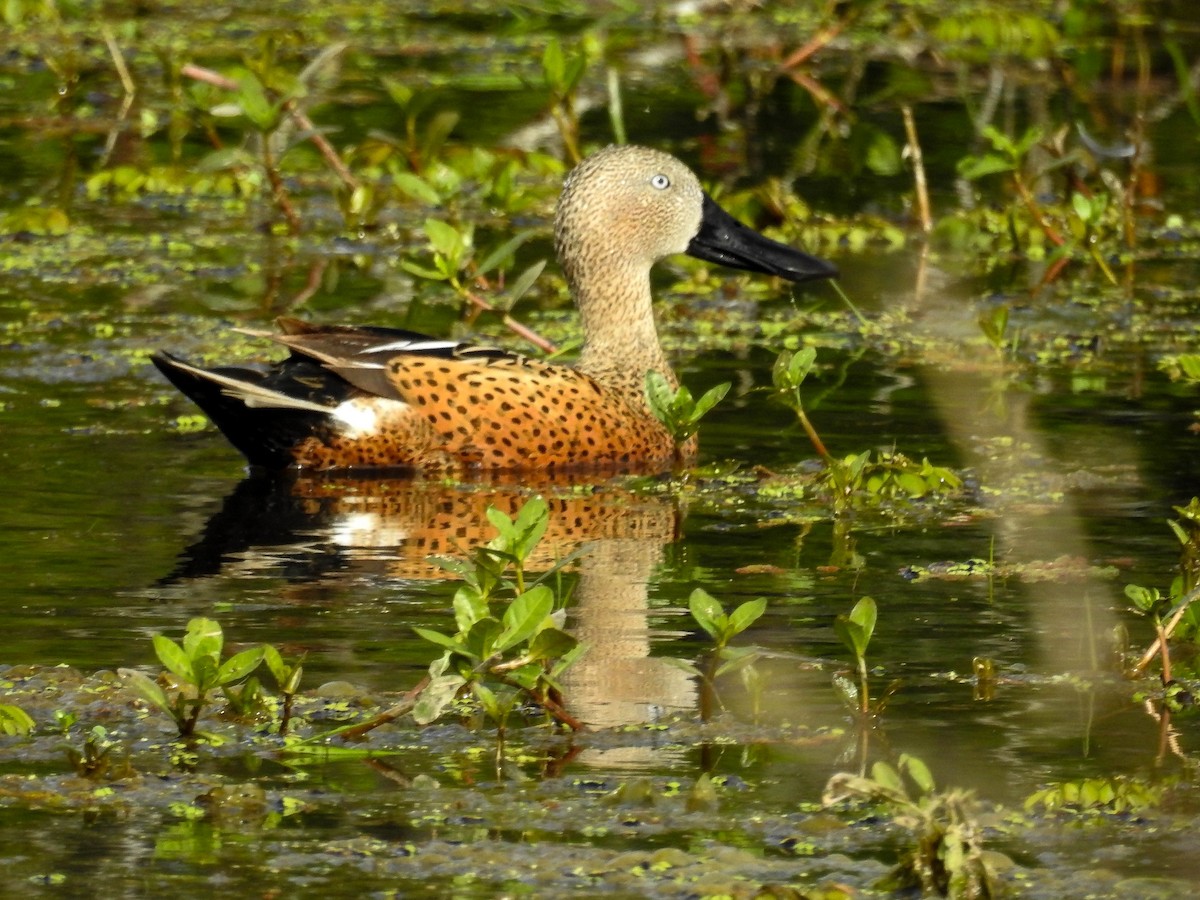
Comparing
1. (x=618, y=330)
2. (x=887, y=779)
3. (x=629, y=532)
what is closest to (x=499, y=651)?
(x=887, y=779)

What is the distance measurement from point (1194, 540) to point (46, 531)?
283 cm

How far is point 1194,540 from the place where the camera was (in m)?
5.86

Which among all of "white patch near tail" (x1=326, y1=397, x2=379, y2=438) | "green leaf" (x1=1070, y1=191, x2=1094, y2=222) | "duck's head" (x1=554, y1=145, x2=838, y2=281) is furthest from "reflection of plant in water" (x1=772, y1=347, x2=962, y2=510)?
"green leaf" (x1=1070, y1=191, x2=1094, y2=222)

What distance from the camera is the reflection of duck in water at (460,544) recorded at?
521 centimetres

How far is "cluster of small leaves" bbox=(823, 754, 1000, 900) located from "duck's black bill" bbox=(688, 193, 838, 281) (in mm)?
4850

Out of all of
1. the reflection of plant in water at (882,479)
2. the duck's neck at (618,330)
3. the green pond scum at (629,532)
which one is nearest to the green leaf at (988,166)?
the green pond scum at (629,532)

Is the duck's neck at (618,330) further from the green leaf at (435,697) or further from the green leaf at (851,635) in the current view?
the green leaf at (435,697)

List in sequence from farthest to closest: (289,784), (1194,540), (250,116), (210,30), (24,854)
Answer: (210,30) < (250,116) < (1194,540) < (289,784) < (24,854)

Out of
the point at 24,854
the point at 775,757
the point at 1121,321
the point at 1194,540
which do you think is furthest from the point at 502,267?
the point at 24,854

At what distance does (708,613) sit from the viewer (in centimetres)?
479

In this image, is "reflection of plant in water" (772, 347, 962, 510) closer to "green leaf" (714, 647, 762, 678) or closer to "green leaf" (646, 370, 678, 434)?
"green leaf" (646, 370, 678, 434)

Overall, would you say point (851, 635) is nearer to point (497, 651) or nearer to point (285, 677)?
point (497, 651)

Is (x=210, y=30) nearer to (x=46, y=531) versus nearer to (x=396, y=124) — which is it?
(x=396, y=124)

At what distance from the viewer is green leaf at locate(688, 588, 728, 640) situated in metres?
4.76
